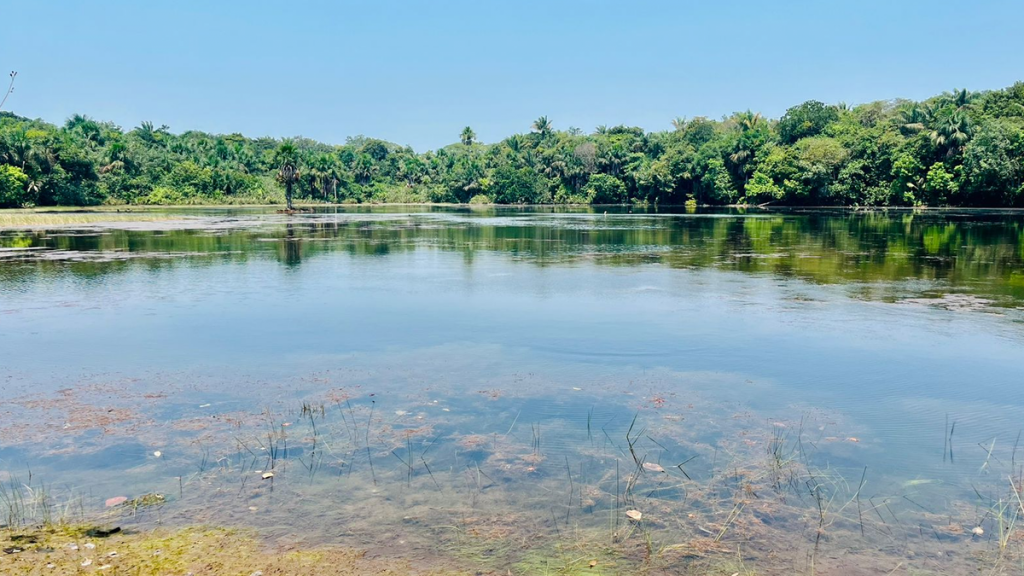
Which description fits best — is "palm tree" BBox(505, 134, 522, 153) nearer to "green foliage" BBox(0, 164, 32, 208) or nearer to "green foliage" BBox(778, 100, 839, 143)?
"green foliage" BBox(778, 100, 839, 143)

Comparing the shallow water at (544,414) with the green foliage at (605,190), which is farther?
the green foliage at (605,190)

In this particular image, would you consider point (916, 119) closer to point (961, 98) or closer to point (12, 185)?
point (961, 98)

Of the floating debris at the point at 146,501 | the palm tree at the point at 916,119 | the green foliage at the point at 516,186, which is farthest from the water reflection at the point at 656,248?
the green foliage at the point at 516,186

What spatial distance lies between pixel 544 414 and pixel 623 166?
10643 centimetres

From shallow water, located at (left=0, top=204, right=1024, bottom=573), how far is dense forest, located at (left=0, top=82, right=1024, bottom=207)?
59394mm

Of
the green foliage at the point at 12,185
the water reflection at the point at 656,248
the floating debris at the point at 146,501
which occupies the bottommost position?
the floating debris at the point at 146,501

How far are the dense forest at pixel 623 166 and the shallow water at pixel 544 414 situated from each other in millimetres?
59394

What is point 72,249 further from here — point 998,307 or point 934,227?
point 934,227

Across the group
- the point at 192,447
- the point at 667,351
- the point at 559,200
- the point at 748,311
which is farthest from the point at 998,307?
the point at 559,200

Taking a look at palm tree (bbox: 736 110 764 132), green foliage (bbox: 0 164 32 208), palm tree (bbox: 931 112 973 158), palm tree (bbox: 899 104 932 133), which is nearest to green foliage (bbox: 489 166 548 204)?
palm tree (bbox: 736 110 764 132)

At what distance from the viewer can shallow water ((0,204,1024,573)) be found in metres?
5.19

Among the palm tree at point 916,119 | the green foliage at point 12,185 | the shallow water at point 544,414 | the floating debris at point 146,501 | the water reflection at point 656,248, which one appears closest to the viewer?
the shallow water at point 544,414

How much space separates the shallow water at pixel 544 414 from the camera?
519cm

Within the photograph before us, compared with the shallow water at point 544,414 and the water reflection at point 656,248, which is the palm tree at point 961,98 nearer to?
the water reflection at point 656,248
